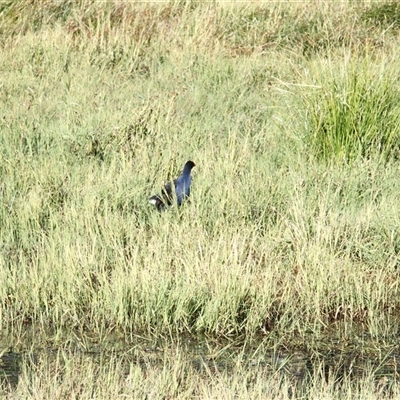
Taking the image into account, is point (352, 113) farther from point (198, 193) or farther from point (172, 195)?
point (172, 195)

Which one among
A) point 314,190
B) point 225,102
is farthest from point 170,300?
point 225,102

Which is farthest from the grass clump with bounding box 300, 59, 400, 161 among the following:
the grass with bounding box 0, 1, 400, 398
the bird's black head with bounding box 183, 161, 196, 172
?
the bird's black head with bounding box 183, 161, 196, 172

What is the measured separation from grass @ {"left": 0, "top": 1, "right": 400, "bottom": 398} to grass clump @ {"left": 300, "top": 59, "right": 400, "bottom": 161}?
1 centimetres

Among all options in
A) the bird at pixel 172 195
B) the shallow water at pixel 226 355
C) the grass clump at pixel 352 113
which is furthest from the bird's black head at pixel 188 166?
the shallow water at pixel 226 355

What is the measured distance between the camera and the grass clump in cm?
625

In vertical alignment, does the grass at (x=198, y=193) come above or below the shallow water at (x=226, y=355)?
above

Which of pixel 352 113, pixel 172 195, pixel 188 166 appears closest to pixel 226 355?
pixel 172 195

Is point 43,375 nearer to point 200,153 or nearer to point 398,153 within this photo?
point 200,153

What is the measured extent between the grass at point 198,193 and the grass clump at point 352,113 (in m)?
0.01

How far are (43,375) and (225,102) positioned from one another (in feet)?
14.4

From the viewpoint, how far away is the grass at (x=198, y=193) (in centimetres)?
452

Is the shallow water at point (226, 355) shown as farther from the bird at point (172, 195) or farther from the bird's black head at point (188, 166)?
the bird's black head at point (188, 166)

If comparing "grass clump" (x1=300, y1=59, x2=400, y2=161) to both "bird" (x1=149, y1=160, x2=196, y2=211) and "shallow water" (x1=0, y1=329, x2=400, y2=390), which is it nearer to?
"bird" (x1=149, y1=160, x2=196, y2=211)

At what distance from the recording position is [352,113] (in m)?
6.24
